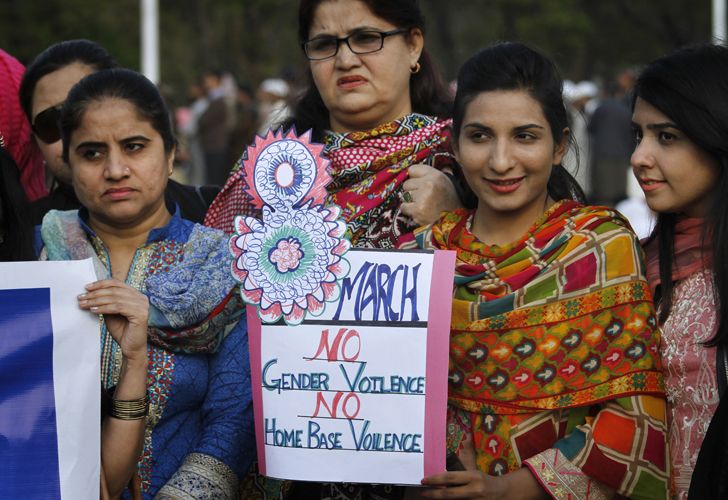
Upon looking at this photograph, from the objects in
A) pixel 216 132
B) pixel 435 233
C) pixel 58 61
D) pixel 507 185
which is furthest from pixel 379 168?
pixel 216 132

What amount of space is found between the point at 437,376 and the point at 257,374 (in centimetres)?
47

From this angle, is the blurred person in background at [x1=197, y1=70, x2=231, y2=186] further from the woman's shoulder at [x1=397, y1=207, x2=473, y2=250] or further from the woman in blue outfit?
the woman's shoulder at [x1=397, y1=207, x2=473, y2=250]

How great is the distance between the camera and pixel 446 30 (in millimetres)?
38250

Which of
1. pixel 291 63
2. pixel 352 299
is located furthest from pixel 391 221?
pixel 291 63

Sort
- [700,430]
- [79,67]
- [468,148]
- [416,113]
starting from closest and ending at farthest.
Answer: [700,430] < [468,148] < [416,113] < [79,67]

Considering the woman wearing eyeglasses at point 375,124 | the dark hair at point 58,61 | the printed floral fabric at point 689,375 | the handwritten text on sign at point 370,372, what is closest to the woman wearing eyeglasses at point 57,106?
the dark hair at point 58,61

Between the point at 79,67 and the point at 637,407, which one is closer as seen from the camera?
the point at 637,407

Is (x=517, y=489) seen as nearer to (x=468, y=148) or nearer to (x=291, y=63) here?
(x=468, y=148)

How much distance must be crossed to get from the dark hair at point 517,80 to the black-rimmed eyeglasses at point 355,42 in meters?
0.31

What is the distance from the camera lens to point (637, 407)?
113 inches

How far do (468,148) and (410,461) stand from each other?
0.88 meters

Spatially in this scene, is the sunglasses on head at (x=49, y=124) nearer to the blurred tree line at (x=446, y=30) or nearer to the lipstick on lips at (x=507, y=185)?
the lipstick on lips at (x=507, y=185)

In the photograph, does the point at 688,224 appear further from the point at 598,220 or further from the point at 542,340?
the point at 542,340

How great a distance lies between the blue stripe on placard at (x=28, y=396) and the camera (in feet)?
8.98
